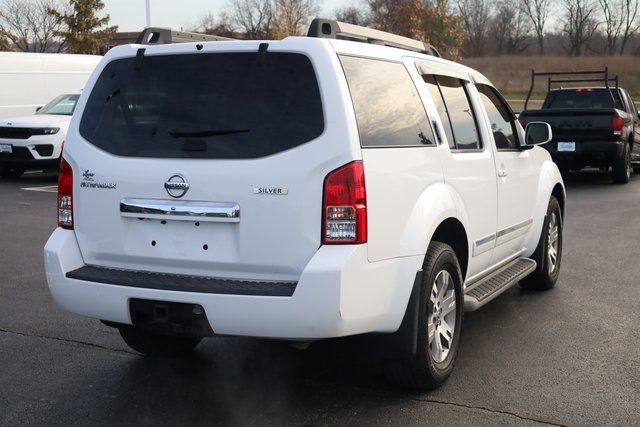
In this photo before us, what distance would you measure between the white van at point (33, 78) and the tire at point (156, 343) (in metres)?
15.6

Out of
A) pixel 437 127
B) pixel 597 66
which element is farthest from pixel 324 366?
pixel 597 66

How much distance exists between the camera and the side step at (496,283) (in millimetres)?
4752

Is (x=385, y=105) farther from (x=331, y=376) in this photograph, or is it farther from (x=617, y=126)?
(x=617, y=126)

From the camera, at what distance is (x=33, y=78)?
1941 centimetres

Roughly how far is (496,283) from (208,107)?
2.41 metres

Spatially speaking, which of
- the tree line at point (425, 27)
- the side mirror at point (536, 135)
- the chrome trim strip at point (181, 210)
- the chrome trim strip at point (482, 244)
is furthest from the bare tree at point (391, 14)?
the chrome trim strip at point (181, 210)

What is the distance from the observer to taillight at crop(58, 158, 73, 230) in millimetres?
4156

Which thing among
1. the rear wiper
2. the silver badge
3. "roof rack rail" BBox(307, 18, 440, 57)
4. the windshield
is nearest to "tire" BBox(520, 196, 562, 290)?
"roof rack rail" BBox(307, 18, 440, 57)

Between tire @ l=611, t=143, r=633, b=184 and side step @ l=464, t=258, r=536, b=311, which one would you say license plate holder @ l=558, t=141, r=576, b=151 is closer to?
tire @ l=611, t=143, r=633, b=184

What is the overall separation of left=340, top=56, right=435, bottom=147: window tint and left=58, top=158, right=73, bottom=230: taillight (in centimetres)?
157

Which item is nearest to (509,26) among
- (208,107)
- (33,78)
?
(33,78)

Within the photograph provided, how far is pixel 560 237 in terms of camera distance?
6797 mm

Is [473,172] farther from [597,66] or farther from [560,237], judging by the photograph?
[597,66]

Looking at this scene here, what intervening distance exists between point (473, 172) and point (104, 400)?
8.15ft
